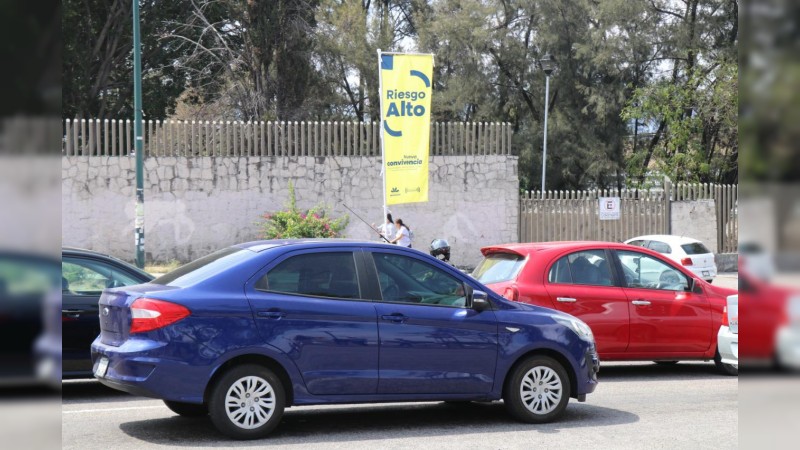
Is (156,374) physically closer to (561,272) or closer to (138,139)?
(561,272)

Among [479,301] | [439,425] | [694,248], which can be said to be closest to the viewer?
[479,301]

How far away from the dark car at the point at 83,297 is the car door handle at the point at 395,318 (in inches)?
127

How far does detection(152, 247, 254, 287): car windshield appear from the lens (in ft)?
23.9

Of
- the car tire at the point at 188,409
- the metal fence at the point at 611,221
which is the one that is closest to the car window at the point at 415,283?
the car tire at the point at 188,409

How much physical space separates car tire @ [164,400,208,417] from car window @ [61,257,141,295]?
188 cm

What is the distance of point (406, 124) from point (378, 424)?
14.5 metres

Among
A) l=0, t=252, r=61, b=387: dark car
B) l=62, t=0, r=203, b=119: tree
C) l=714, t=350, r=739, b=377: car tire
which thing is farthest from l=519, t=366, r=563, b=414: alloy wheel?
l=62, t=0, r=203, b=119: tree

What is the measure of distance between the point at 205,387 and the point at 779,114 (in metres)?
6.26

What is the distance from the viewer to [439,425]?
26.7 feet

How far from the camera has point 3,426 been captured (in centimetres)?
128

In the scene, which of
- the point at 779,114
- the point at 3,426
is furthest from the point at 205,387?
the point at 779,114

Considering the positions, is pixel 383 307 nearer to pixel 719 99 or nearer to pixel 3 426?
pixel 3 426

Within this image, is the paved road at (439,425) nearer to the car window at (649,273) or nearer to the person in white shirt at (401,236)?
the car window at (649,273)

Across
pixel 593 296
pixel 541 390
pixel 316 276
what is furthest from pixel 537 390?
pixel 593 296
